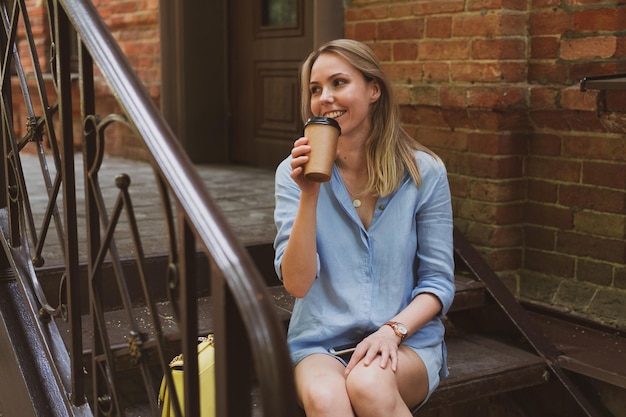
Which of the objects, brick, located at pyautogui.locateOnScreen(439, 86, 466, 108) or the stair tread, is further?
brick, located at pyautogui.locateOnScreen(439, 86, 466, 108)

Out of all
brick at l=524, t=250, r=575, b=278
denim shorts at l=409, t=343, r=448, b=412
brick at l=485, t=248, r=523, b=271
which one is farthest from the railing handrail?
brick at l=524, t=250, r=575, b=278

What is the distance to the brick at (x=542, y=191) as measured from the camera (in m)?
3.49

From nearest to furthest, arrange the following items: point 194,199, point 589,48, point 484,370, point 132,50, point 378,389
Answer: point 194,199 < point 378,389 < point 484,370 < point 589,48 < point 132,50

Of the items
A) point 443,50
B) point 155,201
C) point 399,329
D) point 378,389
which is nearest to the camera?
point 378,389

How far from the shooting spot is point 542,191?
11.6 feet

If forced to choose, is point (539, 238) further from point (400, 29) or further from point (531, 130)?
point (400, 29)

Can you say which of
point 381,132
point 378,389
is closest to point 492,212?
point 381,132

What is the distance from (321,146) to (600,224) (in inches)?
70.7

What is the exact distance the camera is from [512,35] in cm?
343

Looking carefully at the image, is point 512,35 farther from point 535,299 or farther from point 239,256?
point 239,256

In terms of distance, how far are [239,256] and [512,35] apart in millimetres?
2419

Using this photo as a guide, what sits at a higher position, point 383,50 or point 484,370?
point 383,50

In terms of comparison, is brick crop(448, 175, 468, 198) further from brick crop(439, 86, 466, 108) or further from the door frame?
the door frame

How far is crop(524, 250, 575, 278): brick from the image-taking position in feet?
11.3
